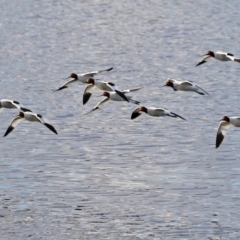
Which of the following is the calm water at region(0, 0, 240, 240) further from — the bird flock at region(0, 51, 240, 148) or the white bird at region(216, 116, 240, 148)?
the bird flock at region(0, 51, 240, 148)

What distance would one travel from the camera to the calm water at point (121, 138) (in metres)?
35.2

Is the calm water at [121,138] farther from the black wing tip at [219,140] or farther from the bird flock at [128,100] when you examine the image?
the bird flock at [128,100]

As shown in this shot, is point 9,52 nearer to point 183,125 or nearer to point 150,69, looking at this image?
point 150,69

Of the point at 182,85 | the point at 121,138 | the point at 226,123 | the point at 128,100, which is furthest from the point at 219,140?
the point at 121,138

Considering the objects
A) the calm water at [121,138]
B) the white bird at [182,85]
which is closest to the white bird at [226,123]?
the white bird at [182,85]

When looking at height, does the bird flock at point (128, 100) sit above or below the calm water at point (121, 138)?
above

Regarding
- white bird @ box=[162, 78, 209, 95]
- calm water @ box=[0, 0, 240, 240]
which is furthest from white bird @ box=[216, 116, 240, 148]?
calm water @ box=[0, 0, 240, 240]

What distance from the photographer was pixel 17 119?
37.0 meters

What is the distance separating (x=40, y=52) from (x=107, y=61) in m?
4.88

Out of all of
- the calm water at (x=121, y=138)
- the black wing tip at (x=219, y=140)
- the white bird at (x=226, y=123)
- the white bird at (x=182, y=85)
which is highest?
the white bird at (x=182, y=85)

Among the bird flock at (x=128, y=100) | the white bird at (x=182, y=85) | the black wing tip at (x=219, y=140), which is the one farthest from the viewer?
the white bird at (x=182, y=85)

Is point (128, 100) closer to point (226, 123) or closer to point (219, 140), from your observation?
point (219, 140)

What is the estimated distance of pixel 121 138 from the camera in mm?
45125

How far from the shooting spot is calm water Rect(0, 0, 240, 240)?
35.2 metres
